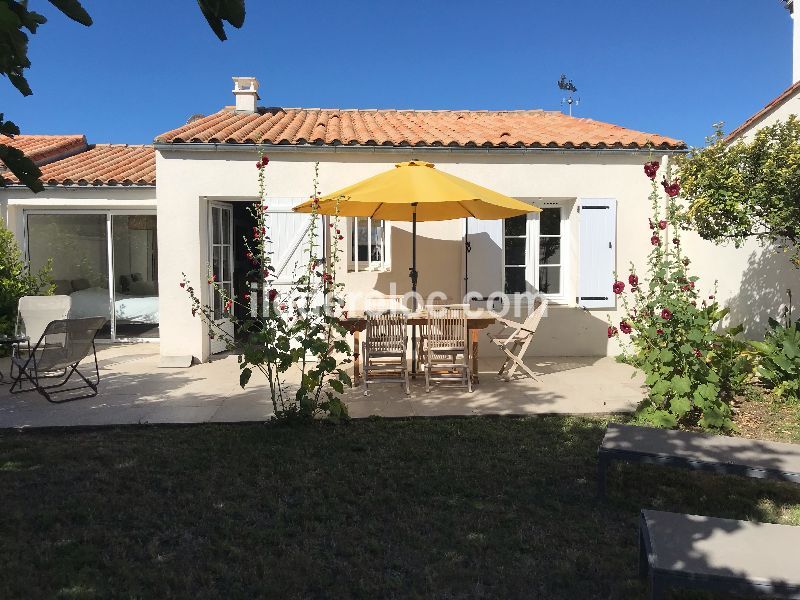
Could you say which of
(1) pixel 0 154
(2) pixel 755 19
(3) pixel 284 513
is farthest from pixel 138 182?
(2) pixel 755 19

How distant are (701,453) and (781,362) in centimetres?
298

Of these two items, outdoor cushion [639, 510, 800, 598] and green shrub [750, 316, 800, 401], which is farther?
green shrub [750, 316, 800, 401]

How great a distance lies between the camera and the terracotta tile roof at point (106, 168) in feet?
30.7

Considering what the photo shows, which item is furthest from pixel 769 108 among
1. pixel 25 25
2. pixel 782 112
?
pixel 25 25

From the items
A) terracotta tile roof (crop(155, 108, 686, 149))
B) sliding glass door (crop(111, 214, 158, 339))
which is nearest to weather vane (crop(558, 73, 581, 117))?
terracotta tile roof (crop(155, 108, 686, 149))

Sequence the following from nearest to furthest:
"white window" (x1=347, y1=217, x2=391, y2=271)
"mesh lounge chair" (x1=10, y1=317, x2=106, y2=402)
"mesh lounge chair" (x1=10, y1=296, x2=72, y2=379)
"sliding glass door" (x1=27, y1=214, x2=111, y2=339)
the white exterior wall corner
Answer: "mesh lounge chair" (x1=10, y1=317, x2=106, y2=402) < the white exterior wall corner < "mesh lounge chair" (x1=10, y1=296, x2=72, y2=379) < "white window" (x1=347, y1=217, x2=391, y2=271) < "sliding glass door" (x1=27, y1=214, x2=111, y2=339)

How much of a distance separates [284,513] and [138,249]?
7.86 metres

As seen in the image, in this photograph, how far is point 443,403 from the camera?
6.07 meters

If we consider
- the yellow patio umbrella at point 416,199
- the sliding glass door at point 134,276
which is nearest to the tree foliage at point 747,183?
the yellow patio umbrella at point 416,199

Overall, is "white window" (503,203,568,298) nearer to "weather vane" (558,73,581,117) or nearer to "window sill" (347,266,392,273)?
"window sill" (347,266,392,273)

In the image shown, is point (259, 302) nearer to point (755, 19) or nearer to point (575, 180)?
point (575, 180)

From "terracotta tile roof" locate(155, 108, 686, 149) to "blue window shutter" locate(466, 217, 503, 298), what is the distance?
1173 mm

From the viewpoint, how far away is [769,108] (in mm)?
6996

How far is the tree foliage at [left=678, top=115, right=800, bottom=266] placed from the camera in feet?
16.6
